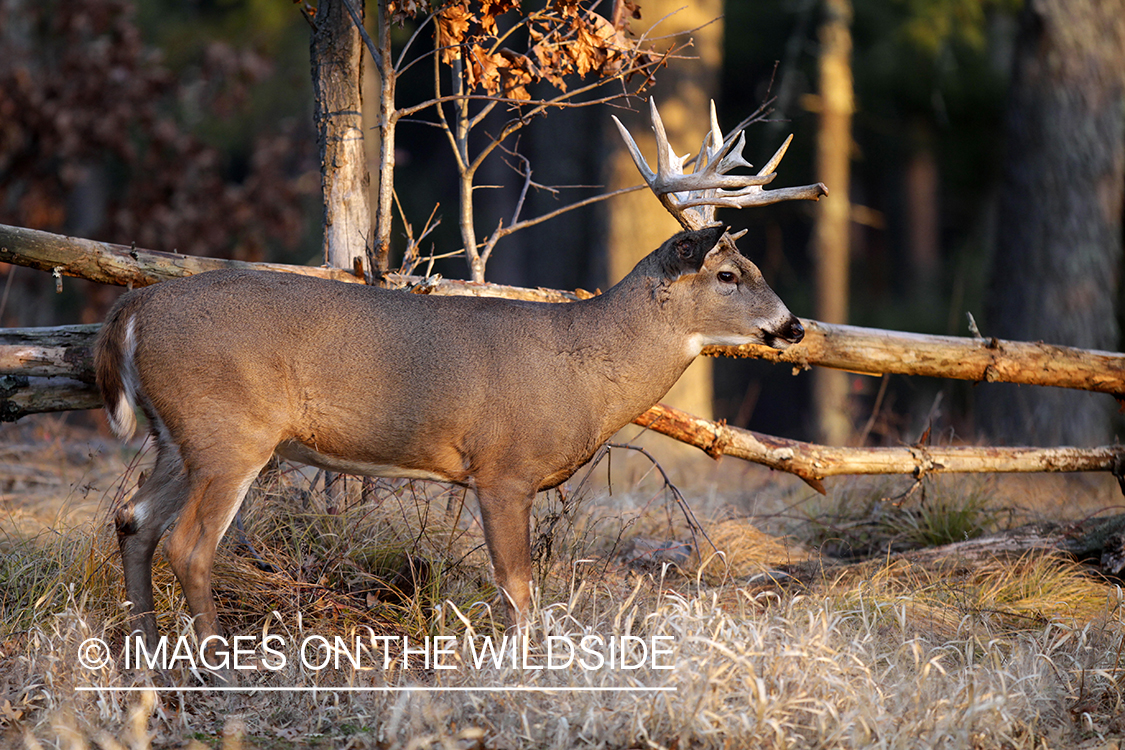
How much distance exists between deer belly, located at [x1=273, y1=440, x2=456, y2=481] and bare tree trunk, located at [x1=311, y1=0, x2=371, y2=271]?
1.36m

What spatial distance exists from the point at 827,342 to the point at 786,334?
1.05 meters

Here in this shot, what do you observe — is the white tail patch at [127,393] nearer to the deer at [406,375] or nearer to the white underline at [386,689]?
the deer at [406,375]

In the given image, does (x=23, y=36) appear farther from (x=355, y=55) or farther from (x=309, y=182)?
(x=355, y=55)

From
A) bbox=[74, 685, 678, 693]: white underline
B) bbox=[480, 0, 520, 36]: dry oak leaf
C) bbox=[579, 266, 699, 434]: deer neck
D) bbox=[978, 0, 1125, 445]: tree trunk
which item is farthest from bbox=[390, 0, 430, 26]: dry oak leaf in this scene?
bbox=[978, 0, 1125, 445]: tree trunk

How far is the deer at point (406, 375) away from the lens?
13.5 feet

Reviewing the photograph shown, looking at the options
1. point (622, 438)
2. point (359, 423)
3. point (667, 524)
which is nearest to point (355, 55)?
point (359, 423)

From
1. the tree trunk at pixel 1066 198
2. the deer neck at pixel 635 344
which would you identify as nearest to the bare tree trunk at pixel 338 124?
the deer neck at pixel 635 344

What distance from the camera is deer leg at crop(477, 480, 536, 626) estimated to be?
4371 mm

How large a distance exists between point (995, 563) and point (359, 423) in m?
3.46

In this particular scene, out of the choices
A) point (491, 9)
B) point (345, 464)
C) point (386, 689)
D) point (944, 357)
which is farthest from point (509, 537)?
point (944, 357)

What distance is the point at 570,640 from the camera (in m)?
4.11

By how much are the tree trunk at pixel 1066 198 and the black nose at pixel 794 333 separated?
18.6ft

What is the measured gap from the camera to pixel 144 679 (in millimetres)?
3836

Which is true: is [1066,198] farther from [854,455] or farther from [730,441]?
[730,441]
